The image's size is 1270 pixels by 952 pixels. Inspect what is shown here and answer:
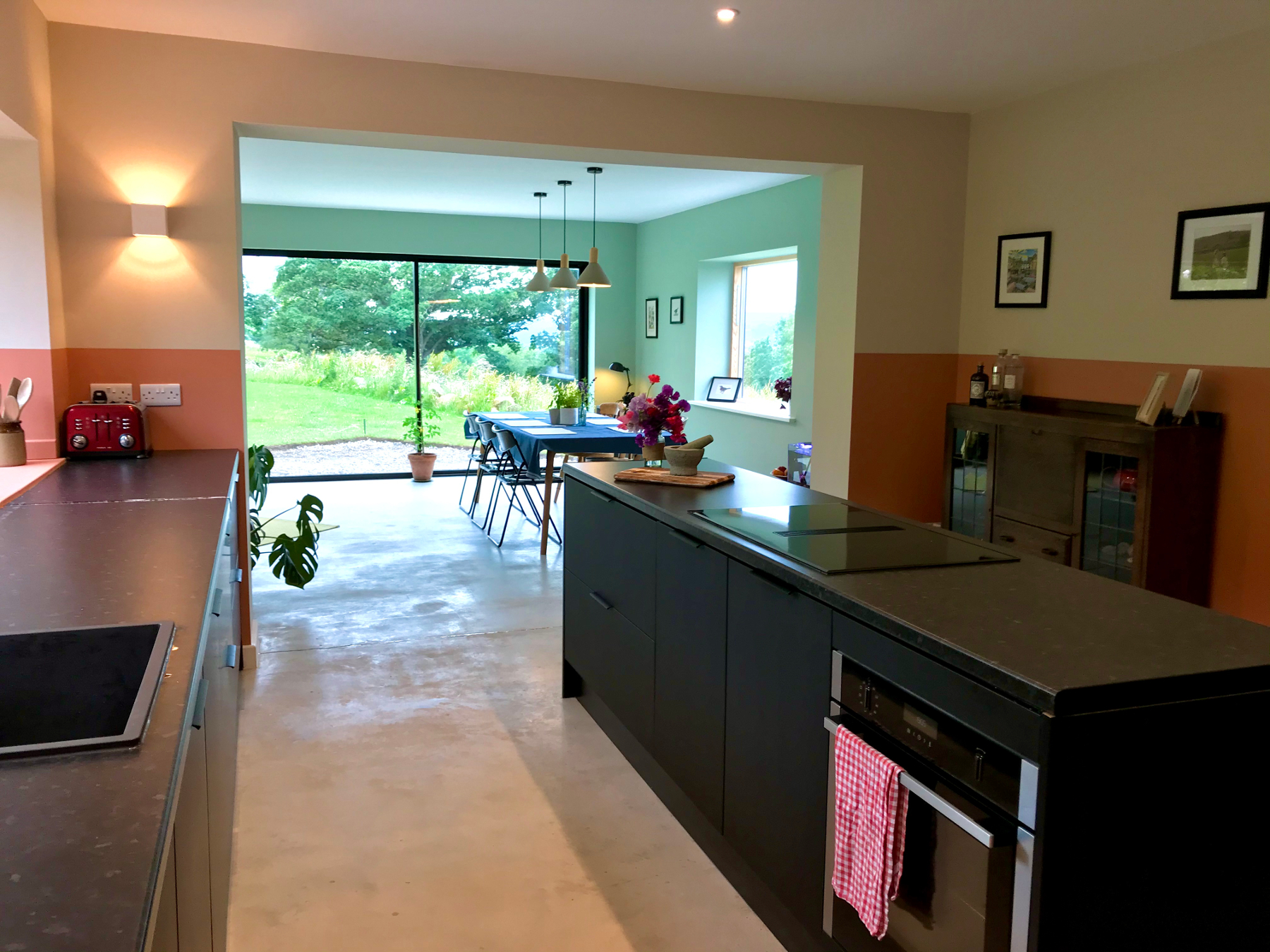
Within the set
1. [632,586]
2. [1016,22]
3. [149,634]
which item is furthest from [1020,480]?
[149,634]

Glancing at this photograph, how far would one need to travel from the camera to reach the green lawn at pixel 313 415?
348 inches

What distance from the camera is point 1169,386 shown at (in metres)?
3.87

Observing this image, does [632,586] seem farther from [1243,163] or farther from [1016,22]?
[1243,163]

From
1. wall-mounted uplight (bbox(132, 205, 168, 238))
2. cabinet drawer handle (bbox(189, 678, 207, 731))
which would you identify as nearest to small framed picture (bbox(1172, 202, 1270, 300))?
cabinet drawer handle (bbox(189, 678, 207, 731))

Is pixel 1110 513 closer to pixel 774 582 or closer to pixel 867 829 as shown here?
pixel 774 582

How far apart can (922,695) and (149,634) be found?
4.22 ft

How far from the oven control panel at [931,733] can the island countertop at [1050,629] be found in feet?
0.35

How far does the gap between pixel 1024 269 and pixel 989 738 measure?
3644mm

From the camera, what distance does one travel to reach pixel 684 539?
2.53m

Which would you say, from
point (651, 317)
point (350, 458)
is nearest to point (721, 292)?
point (651, 317)

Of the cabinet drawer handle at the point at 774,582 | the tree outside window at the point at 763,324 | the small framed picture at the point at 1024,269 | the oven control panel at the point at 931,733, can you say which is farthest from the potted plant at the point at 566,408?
the oven control panel at the point at 931,733

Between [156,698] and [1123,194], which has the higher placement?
[1123,194]

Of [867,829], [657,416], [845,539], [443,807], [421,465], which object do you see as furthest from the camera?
[421,465]

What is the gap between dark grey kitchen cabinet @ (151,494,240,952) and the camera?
113 cm
